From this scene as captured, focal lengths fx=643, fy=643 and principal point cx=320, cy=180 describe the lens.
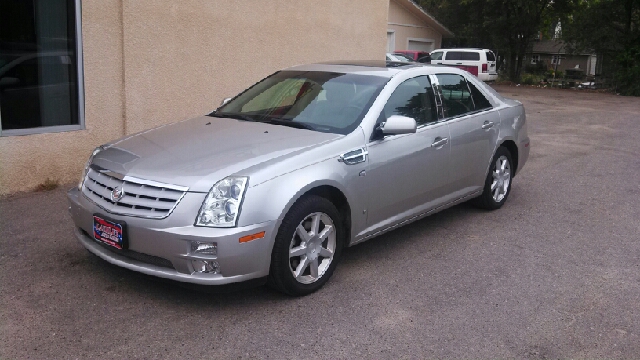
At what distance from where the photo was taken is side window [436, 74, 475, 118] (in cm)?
591

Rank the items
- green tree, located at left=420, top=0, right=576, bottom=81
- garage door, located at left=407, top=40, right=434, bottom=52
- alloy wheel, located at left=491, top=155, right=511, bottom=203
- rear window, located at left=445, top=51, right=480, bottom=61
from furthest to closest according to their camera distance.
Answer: garage door, located at left=407, top=40, right=434, bottom=52 → green tree, located at left=420, top=0, right=576, bottom=81 → rear window, located at left=445, top=51, right=480, bottom=61 → alloy wheel, located at left=491, top=155, right=511, bottom=203

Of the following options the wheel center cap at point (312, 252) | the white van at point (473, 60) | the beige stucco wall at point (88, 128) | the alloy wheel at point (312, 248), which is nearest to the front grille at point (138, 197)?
the alloy wheel at point (312, 248)

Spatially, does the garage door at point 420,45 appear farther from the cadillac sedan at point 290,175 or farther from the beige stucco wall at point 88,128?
the cadillac sedan at point 290,175

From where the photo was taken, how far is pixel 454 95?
6074mm

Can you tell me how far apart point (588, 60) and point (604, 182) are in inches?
1554

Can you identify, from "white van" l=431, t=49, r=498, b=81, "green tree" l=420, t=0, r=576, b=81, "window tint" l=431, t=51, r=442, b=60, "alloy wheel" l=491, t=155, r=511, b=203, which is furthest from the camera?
"green tree" l=420, t=0, r=576, b=81

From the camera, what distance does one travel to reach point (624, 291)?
4715 millimetres

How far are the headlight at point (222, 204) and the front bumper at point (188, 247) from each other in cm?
4

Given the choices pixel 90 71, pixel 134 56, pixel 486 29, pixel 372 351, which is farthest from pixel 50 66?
pixel 486 29

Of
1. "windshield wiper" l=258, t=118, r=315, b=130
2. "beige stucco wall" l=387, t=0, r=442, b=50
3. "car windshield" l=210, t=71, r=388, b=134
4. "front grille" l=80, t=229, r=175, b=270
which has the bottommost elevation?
"front grille" l=80, t=229, r=175, b=270

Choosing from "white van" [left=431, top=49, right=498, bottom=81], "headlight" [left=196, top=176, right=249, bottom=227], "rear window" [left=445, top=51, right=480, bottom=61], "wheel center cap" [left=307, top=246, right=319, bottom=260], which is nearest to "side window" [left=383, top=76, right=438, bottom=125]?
"wheel center cap" [left=307, top=246, right=319, bottom=260]

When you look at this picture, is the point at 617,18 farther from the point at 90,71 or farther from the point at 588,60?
the point at 90,71

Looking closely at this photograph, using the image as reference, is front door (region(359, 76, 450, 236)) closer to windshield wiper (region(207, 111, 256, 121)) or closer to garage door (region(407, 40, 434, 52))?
windshield wiper (region(207, 111, 256, 121))

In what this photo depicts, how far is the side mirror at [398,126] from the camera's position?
4.89m
